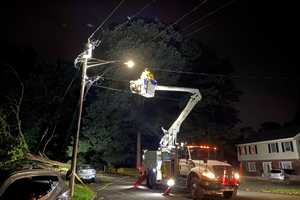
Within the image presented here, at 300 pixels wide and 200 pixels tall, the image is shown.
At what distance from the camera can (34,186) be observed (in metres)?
6.50

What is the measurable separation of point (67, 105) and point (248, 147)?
2947 centimetres

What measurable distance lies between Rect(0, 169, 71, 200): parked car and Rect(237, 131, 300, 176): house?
39117mm

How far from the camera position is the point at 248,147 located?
164ft

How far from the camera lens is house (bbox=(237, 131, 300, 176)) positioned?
133 feet

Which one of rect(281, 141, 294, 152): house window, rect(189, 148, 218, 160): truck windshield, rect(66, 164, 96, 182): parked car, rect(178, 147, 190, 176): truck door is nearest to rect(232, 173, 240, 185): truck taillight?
rect(189, 148, 218, 160): truck windshield

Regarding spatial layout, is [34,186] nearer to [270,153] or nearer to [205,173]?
[205,173]

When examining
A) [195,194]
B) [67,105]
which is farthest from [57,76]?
[195,194]

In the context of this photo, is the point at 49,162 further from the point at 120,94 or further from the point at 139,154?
the point at 139,154

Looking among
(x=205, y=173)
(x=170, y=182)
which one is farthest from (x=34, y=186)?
(x=170, y=182)

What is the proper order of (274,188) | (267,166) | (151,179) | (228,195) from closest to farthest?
1. (228,195)
2. (151,179)
3. (274,188)
4. (267,166)

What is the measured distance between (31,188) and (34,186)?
0.07 meters

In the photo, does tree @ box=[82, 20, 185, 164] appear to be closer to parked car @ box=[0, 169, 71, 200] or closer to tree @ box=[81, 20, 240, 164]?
tree @ box=[81, 20, 240, 164]

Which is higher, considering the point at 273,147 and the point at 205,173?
the point at 273,147

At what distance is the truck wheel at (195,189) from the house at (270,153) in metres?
29.8
